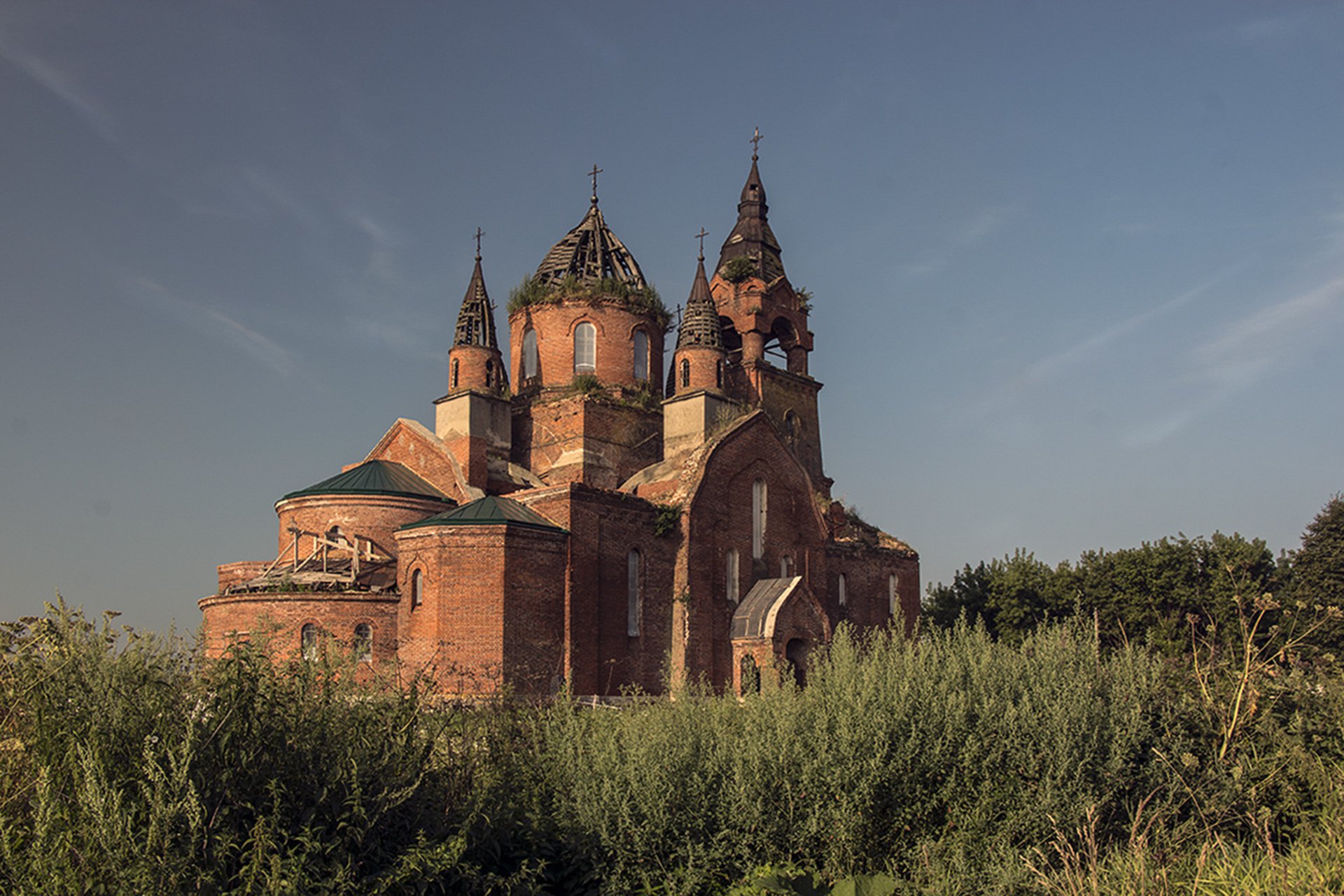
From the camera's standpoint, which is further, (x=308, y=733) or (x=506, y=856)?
(x=506, y=856)

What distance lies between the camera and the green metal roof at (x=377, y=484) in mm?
27328

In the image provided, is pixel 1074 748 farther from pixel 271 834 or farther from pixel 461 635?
pixel 461 635

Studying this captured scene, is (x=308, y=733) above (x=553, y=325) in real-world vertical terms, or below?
below

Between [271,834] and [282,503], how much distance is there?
20.0m

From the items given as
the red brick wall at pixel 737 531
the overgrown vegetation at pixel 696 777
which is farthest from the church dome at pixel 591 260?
the overgrown vegetation at pixel 696 777

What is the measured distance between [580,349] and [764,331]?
633cm

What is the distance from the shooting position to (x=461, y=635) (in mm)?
23562

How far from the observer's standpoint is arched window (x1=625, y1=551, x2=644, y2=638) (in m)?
26.1

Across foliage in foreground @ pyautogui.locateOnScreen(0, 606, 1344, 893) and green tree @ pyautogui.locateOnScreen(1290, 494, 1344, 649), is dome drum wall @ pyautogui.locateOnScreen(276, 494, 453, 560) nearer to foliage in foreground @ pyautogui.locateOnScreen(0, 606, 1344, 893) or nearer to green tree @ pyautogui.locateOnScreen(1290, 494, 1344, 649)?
foliage in foreground @ pyautogui.locateOnScreen(0, 606, 1344, 893)

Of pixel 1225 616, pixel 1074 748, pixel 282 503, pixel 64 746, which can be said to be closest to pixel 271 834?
pixel 64 746

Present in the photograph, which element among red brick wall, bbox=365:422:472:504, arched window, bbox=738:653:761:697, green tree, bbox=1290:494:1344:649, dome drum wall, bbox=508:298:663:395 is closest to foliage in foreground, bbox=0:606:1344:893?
arched window, bbox=738:653:761:697

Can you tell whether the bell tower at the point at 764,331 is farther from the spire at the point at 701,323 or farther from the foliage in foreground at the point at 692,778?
the foliage in foreground at the point at 692,778

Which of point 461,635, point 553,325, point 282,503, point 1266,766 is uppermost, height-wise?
point 553,325

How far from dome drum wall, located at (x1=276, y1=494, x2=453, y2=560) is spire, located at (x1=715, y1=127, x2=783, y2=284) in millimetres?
14832
